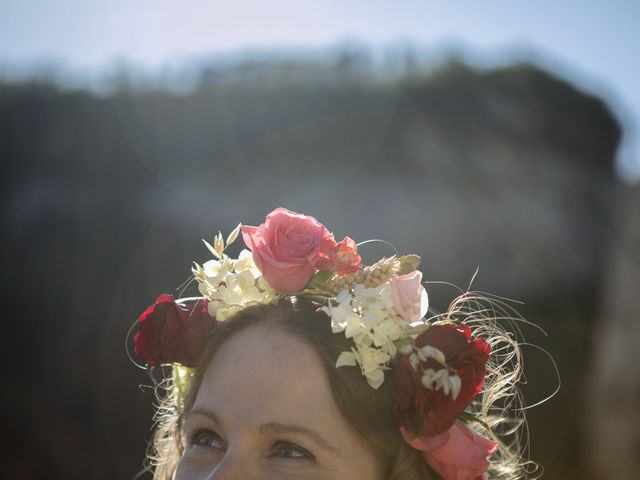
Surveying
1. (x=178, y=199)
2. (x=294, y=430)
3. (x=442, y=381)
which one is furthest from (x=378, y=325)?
(x=178, y=199)

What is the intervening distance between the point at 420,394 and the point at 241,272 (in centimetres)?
59

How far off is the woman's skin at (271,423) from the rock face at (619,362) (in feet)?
21.6

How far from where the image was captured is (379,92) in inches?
282

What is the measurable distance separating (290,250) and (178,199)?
16.7ft

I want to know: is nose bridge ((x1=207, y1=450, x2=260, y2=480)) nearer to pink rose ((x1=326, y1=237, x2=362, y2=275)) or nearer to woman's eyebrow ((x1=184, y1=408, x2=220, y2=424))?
woman's eyebrow ((x1=184, y1=408, x2=220, y2=424))

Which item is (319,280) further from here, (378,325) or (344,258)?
(378,325)

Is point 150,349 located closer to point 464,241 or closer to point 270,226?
point 270,226

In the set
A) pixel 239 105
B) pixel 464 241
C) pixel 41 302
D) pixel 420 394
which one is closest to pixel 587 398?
pixel 464 241

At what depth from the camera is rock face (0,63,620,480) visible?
6.64 m

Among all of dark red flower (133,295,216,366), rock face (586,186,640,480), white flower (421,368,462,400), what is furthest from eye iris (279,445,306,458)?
rock face (586,186,640,480)

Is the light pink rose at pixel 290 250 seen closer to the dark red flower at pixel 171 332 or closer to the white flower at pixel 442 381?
the dark red flower at pixel 171 332

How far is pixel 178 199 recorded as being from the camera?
6.89 m

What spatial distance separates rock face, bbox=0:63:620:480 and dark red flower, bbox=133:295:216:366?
425 centimetres

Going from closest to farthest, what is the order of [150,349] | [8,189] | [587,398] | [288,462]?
[288,462] → [150,349] → [8,189] → [587,398]
